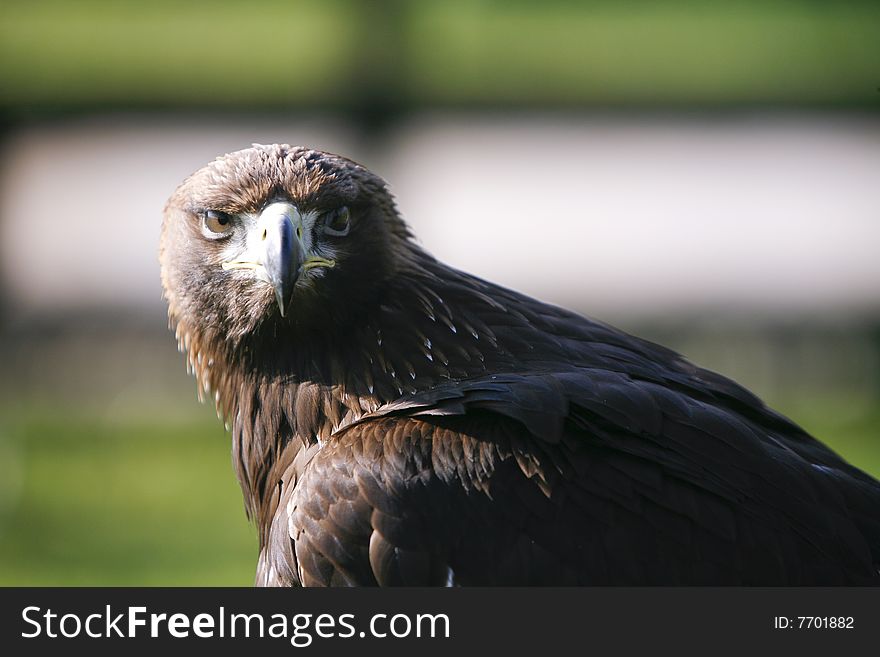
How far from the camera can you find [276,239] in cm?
366

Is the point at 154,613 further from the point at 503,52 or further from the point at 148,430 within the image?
the point at 503,52

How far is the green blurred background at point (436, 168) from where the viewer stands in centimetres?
1068

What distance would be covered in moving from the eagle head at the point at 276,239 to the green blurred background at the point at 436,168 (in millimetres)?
5018

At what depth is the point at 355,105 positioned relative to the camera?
42.2ft

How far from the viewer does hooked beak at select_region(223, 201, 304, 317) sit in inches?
143

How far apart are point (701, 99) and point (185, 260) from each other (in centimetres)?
1168

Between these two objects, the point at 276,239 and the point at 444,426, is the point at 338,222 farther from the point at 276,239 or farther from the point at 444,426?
the point at 444,426

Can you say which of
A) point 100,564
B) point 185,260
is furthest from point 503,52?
point 185,260

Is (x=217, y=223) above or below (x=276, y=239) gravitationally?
above

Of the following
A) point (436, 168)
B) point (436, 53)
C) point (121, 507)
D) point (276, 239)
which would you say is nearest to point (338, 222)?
point (276, 239)

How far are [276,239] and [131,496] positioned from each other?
6.19 m

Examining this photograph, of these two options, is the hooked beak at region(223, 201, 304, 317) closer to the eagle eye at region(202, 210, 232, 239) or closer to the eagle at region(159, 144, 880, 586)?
the eagle at region(159, 144, 880, 586)

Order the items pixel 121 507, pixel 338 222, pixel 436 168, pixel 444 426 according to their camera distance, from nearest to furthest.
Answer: pixel 444 426 < pixel 338 222 < pixel 121 507 < pixel 436 168

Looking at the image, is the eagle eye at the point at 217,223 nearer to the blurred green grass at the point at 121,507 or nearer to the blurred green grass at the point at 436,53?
the blurred green grass at the point at 121,507
